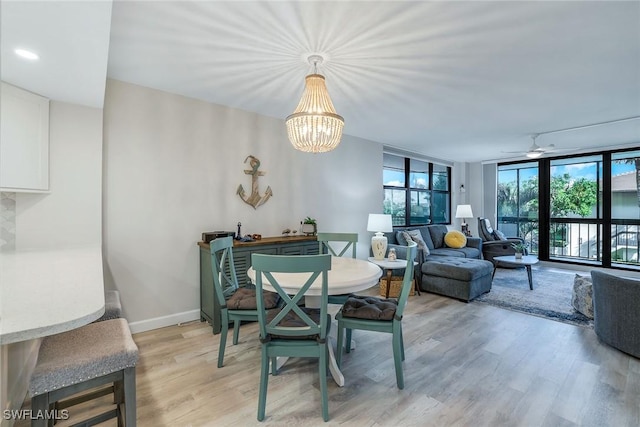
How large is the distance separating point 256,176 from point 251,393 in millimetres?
2391

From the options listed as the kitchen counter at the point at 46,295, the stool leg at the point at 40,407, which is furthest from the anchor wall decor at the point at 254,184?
the stool leg at the point at 40,407

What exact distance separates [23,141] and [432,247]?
5655 mm

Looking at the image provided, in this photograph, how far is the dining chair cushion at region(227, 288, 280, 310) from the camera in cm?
228

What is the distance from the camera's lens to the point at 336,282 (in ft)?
6.30

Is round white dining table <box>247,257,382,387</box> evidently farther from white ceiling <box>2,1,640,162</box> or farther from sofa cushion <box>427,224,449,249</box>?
sofa cushion <box>427,224,449,249</box>

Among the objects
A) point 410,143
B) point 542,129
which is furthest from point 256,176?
point 542,129

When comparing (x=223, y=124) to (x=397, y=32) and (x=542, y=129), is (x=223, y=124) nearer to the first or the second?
(x=397, y=32)

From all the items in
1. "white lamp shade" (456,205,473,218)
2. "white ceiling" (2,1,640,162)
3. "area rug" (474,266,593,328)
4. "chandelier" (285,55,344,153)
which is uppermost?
"white ceiling" (2,1,640,162)

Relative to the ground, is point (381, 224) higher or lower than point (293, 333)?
higher

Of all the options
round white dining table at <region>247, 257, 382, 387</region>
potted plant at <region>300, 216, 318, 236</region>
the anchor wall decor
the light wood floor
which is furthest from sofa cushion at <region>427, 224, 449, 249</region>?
round white dining table at <region>247, 257, 382, 387</region>

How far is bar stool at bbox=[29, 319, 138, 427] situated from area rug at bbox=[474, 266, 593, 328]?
3994 millimetres

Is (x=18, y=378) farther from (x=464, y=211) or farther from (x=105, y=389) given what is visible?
(x=464, y=211)

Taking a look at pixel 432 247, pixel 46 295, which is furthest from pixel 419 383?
pixel 432 247

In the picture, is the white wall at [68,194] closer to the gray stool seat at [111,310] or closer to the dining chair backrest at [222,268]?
the gray stool seat at [111,310]
